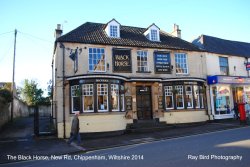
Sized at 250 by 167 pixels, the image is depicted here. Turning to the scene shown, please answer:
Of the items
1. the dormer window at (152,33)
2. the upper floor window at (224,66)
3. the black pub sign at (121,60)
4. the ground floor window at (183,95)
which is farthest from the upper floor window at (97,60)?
the upper floor window at (224,66)

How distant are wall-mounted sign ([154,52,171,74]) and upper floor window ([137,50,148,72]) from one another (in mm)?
912

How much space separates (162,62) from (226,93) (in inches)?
308

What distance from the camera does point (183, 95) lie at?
20750mm

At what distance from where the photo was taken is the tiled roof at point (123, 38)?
1881 cm

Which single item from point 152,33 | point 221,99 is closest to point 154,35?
point 152,33

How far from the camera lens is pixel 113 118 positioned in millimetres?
17250

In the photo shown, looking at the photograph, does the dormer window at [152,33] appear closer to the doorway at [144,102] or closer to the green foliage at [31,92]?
the doorway at [144,102]

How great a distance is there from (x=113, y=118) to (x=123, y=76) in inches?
136

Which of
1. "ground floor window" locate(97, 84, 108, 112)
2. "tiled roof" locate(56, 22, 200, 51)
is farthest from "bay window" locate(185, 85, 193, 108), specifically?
"ground floor window" locate(97, 84, 108, 112)

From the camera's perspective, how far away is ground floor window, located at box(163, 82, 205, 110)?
806 inches

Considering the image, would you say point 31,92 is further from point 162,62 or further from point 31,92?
point 162,62

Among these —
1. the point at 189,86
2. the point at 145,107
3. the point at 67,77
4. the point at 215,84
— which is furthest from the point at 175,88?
the point at 67,77

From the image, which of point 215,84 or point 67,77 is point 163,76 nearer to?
point 215,84

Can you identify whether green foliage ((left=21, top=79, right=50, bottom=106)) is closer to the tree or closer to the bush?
the tree
